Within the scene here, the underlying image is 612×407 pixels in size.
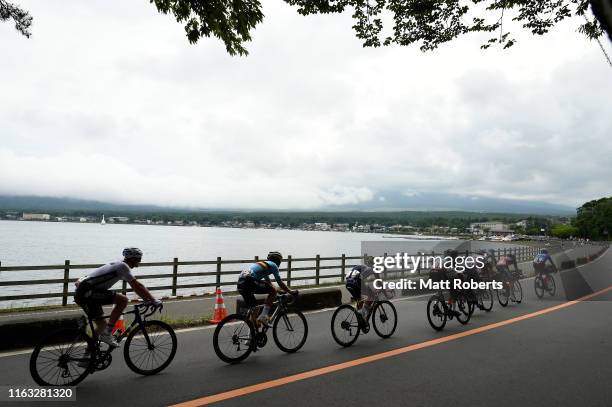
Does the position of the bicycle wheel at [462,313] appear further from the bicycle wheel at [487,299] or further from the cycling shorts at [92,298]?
the cycling shorts at [92,298]

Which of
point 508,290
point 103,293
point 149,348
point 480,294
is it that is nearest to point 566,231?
point 508,290

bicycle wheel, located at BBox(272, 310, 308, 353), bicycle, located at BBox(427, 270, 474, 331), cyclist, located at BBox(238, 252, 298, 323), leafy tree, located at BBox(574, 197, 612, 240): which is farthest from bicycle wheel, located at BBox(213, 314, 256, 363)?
leafy tree, located at BBox(574, 197, 612, 240)

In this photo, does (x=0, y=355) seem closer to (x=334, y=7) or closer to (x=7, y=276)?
(x=334, y=7)

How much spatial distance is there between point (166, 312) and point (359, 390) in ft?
20.5

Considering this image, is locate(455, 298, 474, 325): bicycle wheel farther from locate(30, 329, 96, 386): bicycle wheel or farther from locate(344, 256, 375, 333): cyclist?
locate(30, 329, 96, 386): bicycle wheel

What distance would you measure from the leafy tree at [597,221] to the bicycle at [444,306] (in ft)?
480

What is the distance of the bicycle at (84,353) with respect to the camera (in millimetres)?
5066

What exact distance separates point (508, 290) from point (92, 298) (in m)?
11.1

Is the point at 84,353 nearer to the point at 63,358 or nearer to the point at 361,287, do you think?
the point at 63,358

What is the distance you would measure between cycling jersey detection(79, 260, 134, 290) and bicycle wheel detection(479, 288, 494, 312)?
885cm

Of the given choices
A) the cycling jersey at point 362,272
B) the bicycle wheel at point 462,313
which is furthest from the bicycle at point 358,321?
the bicycle wheel at point 462,313

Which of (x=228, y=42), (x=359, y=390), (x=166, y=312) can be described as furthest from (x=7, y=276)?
(x=359, y=390)

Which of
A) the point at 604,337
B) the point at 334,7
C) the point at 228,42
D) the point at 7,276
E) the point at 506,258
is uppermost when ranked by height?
the point at 334,7

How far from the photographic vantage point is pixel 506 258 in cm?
1331
